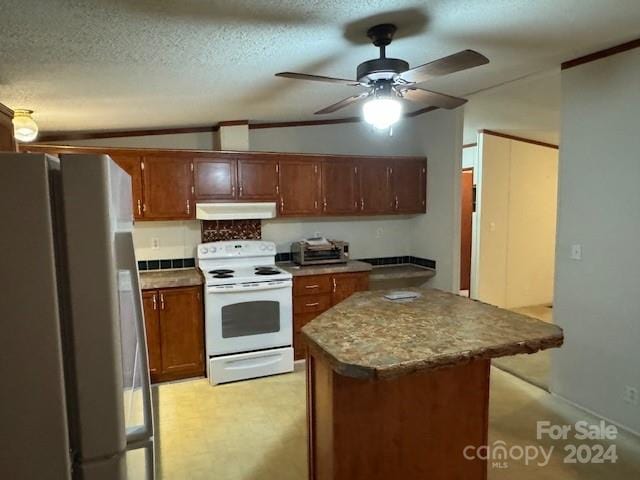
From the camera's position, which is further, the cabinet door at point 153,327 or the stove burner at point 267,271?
the stove burner at point 267,271

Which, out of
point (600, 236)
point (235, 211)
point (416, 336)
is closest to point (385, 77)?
point (416, 336)

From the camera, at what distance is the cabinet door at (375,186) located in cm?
466

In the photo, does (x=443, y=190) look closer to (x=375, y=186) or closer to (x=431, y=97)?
(x=375, y=186)

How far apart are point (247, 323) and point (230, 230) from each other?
1.06 metres

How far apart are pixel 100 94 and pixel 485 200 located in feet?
15.5

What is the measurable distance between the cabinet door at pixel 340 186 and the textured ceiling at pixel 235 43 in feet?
3.87

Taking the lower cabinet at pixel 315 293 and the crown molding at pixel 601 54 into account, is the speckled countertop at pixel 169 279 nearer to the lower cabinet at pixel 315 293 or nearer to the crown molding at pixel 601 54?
the lower cabinet at pixel 315 293

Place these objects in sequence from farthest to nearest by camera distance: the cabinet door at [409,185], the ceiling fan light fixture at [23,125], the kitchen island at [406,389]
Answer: the cabinet door at [409,185] → the ceiling fan light fixture at [23,125] → the kitchen island at [406,389]

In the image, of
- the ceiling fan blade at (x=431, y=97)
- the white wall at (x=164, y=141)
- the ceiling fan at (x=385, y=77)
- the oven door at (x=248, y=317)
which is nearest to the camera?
the ceiling fan at (x=385, y=77)

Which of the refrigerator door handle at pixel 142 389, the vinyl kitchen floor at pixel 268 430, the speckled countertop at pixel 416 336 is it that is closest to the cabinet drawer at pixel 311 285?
the vinyl kitchen floor at pixel 268 430

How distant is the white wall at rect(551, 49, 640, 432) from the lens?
2.80 metres

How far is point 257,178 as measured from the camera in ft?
13.9

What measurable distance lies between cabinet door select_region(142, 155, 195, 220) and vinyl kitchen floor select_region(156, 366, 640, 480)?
156 centimetres

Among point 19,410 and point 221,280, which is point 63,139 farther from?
point 19,410
